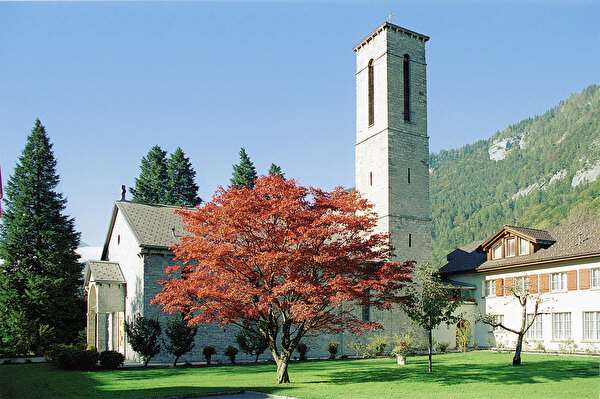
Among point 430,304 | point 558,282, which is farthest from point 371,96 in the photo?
point 430,304

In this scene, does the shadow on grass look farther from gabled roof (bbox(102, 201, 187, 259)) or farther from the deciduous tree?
gabled roof (bbox(102, 201, 187, 259))

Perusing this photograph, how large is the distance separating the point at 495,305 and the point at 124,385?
26568 millimetres

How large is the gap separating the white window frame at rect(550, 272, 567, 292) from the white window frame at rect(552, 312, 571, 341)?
1.47m

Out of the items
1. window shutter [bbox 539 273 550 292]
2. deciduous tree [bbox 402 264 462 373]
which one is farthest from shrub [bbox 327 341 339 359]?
window shutter [bbox 539 273 550 292]

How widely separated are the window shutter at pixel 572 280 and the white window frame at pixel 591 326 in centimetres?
160

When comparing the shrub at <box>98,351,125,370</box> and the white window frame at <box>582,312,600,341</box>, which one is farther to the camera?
the white window frame at <box>582,312,600,341</box>

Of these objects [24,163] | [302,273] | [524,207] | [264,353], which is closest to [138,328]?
[264,353]

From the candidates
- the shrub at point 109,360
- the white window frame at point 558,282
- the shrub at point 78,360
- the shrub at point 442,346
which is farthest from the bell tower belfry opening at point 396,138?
the shrub at point 78,360

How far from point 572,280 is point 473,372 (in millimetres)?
13202

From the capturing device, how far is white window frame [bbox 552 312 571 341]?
3228 centimetres

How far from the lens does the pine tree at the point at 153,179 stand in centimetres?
5450

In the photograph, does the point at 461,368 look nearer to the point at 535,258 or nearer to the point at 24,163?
the point at 535,258

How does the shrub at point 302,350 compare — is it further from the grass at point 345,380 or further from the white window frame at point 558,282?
the white window frame at point 558,282

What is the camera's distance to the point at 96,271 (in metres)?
32.1
